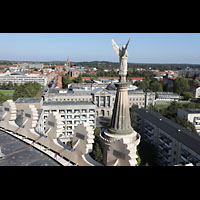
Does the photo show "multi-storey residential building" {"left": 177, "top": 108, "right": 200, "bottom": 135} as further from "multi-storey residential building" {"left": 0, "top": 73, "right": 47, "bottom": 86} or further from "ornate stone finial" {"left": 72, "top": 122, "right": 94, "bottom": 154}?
"multi-storey residential building" {"left": 0, "top": 73, "right": 47, "bottom": 86}

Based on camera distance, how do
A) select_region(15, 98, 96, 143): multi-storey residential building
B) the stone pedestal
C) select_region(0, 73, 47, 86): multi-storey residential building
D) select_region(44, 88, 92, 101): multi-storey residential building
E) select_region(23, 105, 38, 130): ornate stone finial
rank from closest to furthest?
the stone pedestal
select_region(23, 105, 38, 130): ornate stone finial
select_region(15, 98, 96, 143): multi-storey residential building
select_region(44, 88, 92, 101): multi-storey residential building
select_region(0, 73, 47, 86): multi-storey residential building

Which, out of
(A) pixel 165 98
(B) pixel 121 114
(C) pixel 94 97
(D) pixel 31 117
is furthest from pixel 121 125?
(A) pixel 165 98

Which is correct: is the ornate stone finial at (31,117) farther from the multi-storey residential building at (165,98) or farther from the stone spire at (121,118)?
the multi-storey residential building at (165,98)

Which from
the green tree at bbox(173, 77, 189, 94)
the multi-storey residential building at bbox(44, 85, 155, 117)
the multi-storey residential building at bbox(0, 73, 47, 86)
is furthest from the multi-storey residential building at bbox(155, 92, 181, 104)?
the multi-storey residential building at bbox(0, 73, 47, 86)

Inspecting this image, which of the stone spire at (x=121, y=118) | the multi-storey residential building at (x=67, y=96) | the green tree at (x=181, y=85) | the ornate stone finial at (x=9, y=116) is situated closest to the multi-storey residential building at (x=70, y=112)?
the multi-storey residential building at (x=67, y=96)

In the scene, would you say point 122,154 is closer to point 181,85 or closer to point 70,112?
point 70,112

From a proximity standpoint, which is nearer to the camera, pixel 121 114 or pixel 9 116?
pixel 121 114

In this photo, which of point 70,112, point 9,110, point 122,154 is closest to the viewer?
point 122,154
